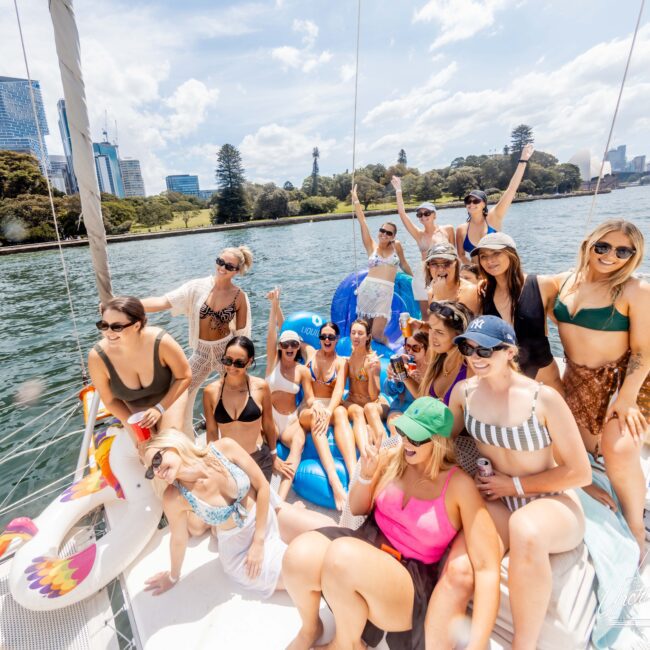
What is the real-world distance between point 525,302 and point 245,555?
6.99ft

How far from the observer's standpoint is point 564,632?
150 centimetres

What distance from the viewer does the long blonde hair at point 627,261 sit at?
188 cm

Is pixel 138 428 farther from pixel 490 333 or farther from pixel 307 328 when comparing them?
pixel 307 328

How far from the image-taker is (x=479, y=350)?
5.53 feet

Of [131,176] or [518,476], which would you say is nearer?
[518,476]

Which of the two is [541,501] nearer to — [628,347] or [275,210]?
[628,347]

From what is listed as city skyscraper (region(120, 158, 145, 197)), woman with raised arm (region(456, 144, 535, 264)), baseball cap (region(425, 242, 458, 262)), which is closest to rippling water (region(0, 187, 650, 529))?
baseball cap (region(425, 242, 458, 262))

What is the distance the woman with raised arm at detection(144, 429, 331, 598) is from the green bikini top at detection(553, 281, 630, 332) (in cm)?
193

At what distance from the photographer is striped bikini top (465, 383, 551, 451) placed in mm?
1676

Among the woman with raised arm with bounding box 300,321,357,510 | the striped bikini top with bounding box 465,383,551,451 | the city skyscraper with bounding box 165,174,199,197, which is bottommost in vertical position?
the woman with raised arm with bounding box 300,321,357,510

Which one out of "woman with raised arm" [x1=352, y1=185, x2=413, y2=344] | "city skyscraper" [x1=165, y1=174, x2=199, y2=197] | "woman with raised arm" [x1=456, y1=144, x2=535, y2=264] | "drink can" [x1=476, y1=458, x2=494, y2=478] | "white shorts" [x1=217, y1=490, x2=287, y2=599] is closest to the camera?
"drink can" [x1=476, y1=458, x2=494, y2=478]

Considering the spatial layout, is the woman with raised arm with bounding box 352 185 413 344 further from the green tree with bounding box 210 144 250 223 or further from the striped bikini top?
the green tree with bounding box 210 144 250 223

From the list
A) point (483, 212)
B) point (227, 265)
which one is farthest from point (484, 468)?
point (483, 212)

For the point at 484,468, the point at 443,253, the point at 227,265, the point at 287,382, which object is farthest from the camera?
the point at 287,382
